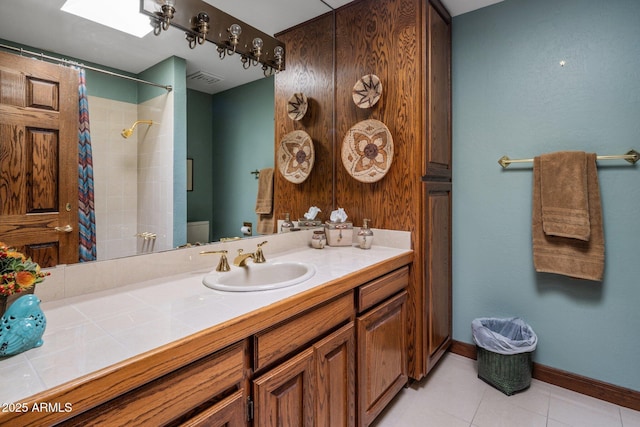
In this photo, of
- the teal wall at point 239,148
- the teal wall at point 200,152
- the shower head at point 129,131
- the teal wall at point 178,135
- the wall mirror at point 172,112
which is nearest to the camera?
the wall mirror at point 172,112

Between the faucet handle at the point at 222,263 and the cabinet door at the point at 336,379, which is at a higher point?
the faucet handle at the point at 222,263

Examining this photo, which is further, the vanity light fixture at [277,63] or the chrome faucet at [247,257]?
the vanity light fixture at [277,63]

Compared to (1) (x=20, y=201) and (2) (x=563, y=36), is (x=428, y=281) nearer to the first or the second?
(2) (x=563, y=36)

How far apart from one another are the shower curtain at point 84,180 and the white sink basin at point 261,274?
42 centimetres

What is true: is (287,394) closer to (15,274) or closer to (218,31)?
(15,274)

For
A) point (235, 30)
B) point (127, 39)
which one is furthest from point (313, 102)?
point (127, 39)

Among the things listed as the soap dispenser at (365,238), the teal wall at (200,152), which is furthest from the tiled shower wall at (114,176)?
the soap dispenser at (365,238)

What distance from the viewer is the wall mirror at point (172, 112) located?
111 cm

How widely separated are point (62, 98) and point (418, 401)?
2.20m

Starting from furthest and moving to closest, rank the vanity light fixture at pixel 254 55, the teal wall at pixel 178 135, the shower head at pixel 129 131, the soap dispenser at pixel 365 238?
the soap dispenser at pixel 365 238 < the vanity light fixture at pixel 254 55 < the teal wall at pixel 178 135 < the shower head at pixel 129 131

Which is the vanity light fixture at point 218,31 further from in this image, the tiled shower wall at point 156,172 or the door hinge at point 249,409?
the door hinge at point 249,409

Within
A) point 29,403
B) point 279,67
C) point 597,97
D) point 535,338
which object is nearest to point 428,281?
point 535,338

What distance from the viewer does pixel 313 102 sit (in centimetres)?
221

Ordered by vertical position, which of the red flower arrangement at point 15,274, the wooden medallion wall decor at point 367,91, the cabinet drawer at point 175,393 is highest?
the wooden medallion wall decor at point 367,91
